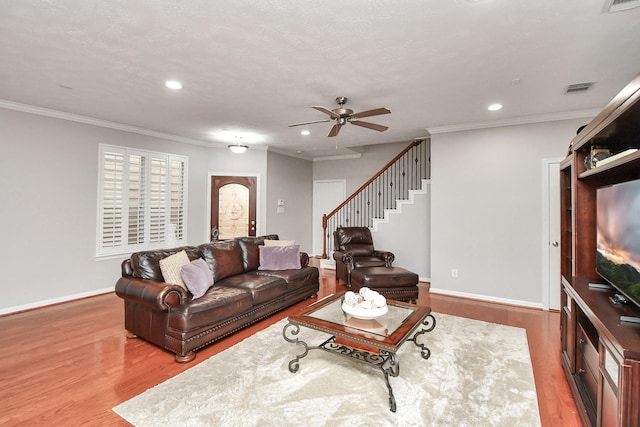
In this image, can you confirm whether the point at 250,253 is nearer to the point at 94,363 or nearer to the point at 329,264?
the point at 94,363

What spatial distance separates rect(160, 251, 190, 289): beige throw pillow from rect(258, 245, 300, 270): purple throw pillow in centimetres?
132

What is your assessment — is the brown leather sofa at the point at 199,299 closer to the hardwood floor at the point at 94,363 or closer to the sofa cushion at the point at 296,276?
the sofa cushion at the point at 296,276

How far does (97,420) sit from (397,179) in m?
6.51

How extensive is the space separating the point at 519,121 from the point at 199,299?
483cm

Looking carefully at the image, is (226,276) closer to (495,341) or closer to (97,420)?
(97,420)

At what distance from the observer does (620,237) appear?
196 cm

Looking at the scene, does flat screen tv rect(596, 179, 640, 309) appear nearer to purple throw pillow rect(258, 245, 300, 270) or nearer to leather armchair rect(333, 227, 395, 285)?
leather armchair rect(333, 227, 395, 285)

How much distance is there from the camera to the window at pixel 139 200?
192 inches

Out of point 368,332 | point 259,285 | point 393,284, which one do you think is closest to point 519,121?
point 393,284

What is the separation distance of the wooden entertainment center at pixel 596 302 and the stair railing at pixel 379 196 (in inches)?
149

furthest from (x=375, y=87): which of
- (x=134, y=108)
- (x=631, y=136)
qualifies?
(x=134, y=108)

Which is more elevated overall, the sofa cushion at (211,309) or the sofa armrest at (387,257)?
the sofa armrest at (387,257)

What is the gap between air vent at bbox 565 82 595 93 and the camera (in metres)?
3.18

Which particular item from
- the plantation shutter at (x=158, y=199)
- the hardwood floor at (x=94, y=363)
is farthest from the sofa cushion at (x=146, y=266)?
the plantation shutter at (x=158, y=199)
